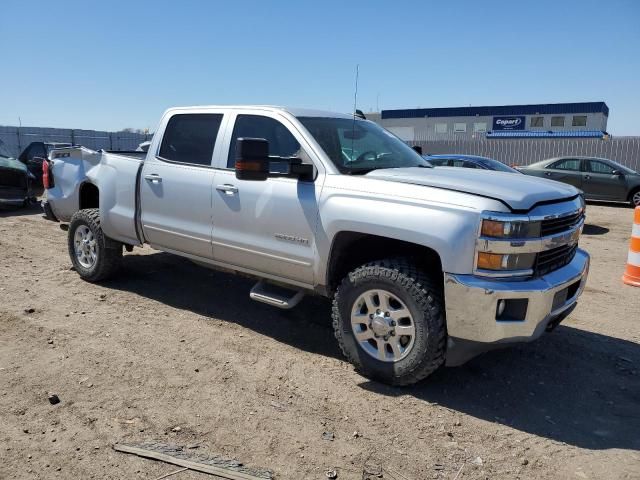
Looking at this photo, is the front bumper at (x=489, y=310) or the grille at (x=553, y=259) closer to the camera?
the front bumper at (x=489, y=310)

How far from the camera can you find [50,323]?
16.3ft

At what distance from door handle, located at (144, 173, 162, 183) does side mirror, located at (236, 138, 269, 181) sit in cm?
154

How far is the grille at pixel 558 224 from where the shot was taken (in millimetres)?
3543

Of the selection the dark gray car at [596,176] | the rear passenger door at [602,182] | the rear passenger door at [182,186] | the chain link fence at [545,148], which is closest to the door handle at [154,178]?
the rear passenger door at [182,186]

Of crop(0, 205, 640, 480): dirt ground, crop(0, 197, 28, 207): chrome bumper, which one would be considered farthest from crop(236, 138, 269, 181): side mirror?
crop(0, 197, 28, 207): chrome bumper

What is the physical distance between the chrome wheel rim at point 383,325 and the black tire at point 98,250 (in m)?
3.39

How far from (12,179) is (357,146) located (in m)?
10.4

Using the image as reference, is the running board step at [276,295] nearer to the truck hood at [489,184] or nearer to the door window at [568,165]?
the truck hood at [489,184]

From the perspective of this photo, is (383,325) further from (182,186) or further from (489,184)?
(182,186)

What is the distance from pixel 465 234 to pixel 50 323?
386cm

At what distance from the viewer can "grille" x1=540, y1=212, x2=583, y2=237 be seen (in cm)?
354

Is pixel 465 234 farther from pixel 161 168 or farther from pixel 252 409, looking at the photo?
pixel 161 168

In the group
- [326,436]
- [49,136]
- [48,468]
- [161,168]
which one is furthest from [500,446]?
[49,136]

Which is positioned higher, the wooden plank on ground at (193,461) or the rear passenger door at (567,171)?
the rear passenger door at (567,171)
